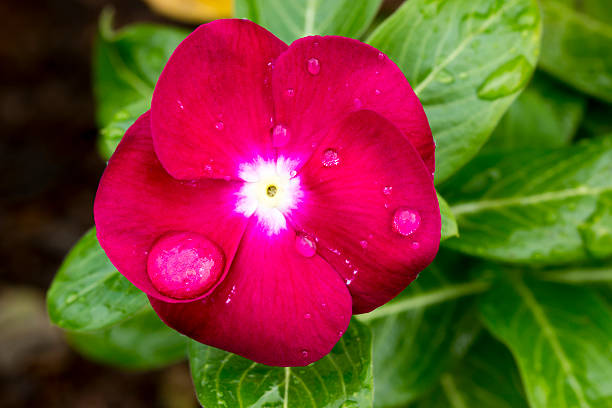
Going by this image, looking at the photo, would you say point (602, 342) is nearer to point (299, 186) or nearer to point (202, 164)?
point (299, 186)

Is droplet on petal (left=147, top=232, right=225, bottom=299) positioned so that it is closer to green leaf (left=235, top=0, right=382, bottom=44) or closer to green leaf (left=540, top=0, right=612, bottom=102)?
green leaf (left=235, top=0, right=382, bottom=44)

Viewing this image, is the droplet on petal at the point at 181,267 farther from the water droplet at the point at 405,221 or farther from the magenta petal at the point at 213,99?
the water droplet at the point at 405,221

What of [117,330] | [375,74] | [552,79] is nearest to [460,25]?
[375,74]

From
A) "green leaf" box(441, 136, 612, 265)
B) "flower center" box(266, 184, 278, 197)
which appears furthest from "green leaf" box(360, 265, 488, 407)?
"flower center" box(266, 184, 278, 197)

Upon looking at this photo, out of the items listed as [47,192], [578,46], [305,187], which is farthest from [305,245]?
[47,192]

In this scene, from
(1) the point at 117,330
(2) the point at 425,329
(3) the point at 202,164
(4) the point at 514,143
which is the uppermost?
(3) the point at 202,164

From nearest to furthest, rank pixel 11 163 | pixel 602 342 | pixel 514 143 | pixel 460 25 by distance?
pixel 460 25
pixel 602 342
pixel 514 143
pixel 11 163

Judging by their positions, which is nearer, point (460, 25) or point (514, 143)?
point (460, 25)

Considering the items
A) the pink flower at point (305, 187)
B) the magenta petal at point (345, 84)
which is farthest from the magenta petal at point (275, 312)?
the magenta petal at point (345, 84)
